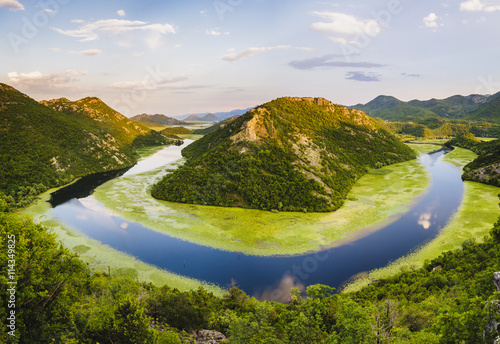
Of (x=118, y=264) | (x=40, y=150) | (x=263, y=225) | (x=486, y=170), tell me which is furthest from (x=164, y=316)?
(x=486, y=170)

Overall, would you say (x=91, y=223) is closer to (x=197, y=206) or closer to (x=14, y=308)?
(x=197, y=206)

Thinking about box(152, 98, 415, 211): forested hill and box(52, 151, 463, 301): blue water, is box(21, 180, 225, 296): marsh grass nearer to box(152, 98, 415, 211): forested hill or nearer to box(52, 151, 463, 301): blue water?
box(52, 151, 463, 301): blue water

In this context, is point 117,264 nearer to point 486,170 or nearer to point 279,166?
point 279,166

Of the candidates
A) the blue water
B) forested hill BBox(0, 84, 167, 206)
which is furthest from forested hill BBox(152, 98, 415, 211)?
forested hill BBox(0, 84, 167, 206)

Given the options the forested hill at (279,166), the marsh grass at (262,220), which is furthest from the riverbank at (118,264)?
the forested hill at (279,166)

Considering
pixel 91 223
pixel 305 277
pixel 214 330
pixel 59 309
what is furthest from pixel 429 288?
pixel 91 223
